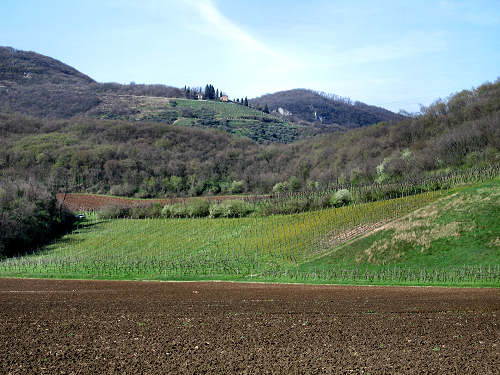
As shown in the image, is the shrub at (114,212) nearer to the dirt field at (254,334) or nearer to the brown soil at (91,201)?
the brown soil at (91,201)

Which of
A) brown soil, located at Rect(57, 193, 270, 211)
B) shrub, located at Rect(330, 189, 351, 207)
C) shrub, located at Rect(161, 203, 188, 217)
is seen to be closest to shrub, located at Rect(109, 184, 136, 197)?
brown soil, located at Rect(57, 193, 270, 211)

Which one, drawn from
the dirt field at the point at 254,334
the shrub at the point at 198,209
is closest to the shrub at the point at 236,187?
the shrub at the point at 198,209

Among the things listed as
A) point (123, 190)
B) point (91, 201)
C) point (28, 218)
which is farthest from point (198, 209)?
point (123, 190)

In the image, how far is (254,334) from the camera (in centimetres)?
1742

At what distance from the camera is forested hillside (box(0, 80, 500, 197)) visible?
96938 mm

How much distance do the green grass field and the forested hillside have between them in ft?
115

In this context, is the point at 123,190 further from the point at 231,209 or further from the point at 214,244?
the point at 214,244

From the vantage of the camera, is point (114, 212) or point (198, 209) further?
point (114, 212)

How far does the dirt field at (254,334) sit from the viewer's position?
1364 cm

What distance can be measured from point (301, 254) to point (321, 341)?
3421cm

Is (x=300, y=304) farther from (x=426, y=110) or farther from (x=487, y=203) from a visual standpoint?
(x=426, y=110)

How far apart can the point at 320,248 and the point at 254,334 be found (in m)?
34.2

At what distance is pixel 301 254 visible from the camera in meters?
50.3

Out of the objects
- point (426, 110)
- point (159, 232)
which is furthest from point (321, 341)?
point (426, 110)
